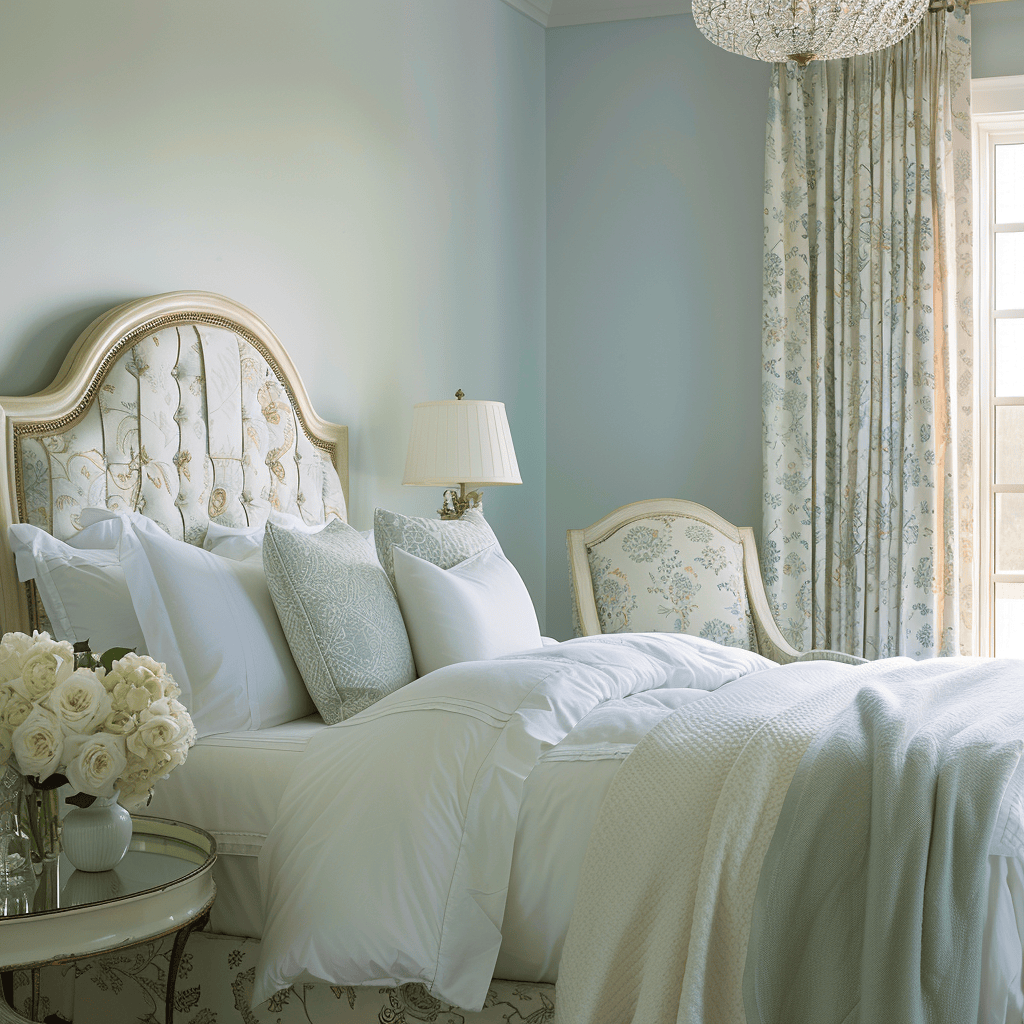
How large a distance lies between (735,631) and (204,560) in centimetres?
208

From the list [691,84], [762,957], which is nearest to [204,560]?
[762,957]

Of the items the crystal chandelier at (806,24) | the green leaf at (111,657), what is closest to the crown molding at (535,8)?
the crystal chandelier at (806,24)

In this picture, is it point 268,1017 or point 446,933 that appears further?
point 268,1017

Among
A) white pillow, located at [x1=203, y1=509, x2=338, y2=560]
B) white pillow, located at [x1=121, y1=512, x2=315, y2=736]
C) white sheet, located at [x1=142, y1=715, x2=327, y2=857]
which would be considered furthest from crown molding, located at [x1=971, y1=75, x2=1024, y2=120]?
white sheet, located at [x1=142, y1=715, x2=327, y2=857]

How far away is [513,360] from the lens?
13.9 ft

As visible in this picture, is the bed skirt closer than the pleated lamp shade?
Yes

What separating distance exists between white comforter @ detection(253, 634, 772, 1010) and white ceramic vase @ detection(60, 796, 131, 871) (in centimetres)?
26

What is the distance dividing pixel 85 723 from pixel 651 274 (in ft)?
11.1

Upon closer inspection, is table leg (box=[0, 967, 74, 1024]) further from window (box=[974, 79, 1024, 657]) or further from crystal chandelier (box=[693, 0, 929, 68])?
window (box=[974, 79, 1024, 657])

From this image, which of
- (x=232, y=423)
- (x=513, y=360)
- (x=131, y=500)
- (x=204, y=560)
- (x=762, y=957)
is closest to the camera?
(x=762, y=957)

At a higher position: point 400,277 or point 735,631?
point 400,277

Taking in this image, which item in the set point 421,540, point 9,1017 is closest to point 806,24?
point 421,540

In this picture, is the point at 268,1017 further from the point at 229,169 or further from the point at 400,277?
the point at 400,277

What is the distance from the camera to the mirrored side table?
1.35 meters
